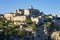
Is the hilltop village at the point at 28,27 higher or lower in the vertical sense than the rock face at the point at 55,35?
higher

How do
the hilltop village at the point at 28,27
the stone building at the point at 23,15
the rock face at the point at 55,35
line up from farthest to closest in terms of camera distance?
the stone building at the point at 23,15
the rock face at the point at 55,35
the hilltop village at the point at 28,27

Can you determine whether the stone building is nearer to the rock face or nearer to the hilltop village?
the hilltop village

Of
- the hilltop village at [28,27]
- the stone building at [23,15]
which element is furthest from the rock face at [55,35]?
the stone building at [23,15]

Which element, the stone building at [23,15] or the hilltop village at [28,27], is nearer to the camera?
the hilltop village at [28,27]

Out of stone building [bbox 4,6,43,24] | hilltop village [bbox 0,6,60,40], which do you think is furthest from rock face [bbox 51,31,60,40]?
stone building [bbox 4,6,43,24]

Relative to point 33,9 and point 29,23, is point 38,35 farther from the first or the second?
point 33,9

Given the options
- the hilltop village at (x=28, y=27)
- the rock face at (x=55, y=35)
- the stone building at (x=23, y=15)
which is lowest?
the rock face at (x=55, y=35)

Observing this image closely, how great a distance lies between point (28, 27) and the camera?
39.4 m

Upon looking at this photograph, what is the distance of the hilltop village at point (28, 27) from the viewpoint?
37.6m

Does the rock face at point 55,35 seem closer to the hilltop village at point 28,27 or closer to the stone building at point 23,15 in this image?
the hilltop village at point 28,27

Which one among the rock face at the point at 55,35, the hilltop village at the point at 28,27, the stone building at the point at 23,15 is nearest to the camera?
the hilltop village at the point at 28,27

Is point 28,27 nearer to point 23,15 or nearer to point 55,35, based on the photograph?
point 55,35

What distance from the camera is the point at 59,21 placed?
47.0 m

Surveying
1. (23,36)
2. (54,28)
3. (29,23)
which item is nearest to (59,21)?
(54,28)
